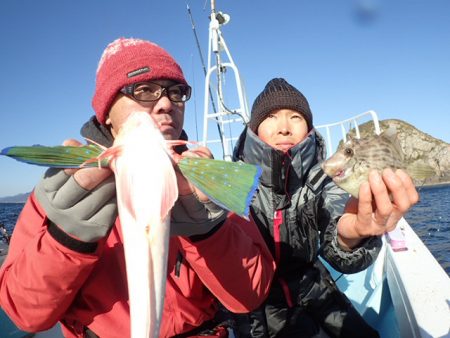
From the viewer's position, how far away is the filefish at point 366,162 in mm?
2283

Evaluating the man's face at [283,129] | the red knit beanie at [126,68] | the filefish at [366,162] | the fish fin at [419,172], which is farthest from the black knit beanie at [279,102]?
the fish fin at [419,172]

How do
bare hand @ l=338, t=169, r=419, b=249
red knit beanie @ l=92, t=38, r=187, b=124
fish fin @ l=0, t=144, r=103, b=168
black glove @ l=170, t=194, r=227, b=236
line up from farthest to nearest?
1. red knit beanie @ l=92, t=38, r=187, b=124
2. bare hand @ l=338, t=169, r=419, b=249
3. black glove @ l=170, t=194, r=227, b=236
4. fish fin @ l=0, t=144, r=103, b=168

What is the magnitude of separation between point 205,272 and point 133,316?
88cm

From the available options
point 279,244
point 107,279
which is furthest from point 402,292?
point 107,279

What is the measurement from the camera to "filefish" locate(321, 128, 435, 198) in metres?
2.28

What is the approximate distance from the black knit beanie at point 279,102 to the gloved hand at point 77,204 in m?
2.55

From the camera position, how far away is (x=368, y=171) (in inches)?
88.5

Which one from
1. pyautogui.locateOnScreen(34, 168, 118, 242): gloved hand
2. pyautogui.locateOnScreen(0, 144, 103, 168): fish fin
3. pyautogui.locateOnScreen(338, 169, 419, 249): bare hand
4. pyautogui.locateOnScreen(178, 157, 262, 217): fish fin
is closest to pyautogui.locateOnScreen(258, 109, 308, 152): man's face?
pyautogui.locateOnScreen(338, 169, 419, 249): bare hand

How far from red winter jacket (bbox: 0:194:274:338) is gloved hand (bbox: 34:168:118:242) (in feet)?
0.39

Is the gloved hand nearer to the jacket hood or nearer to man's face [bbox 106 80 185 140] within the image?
man's face [bbox 106 80 185 140]

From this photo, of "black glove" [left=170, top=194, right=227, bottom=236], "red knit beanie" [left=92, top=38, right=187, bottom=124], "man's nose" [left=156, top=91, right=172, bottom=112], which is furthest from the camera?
"red knit beanie" [left=92, top=38, right=187, bottom=124]

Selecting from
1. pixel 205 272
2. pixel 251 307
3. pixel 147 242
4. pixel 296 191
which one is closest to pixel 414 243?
pixel 296 191

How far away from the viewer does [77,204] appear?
1.57 m

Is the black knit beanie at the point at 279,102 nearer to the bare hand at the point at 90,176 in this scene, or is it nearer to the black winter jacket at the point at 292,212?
the black winter jacket at the point at 292,212
